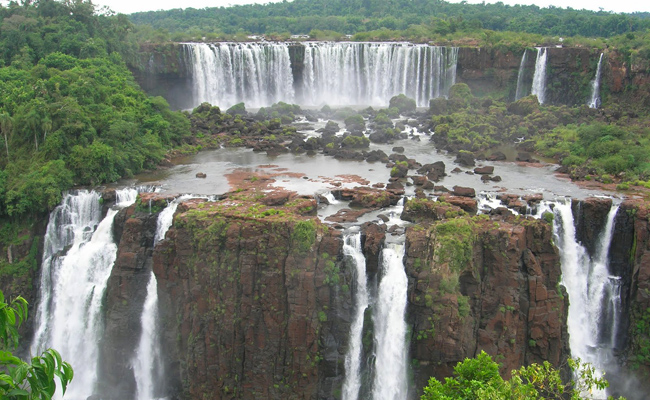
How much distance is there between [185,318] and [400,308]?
839 centimetres

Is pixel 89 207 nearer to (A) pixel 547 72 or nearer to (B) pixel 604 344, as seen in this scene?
(B) pixel 604 344

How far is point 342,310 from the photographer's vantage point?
22734 mm

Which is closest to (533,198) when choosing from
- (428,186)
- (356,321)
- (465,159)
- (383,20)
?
(428,186)

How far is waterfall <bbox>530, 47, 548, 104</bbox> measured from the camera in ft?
170

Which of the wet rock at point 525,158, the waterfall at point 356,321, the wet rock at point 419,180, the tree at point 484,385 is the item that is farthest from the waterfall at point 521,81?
the tree at point 484,385

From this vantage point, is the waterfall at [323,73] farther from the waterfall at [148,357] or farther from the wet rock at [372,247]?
the wet rock at [372,247]

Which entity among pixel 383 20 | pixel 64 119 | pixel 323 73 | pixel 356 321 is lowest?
pixel 356 321

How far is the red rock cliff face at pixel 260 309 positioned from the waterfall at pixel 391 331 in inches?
53.2

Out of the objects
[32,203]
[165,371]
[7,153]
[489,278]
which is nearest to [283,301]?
[165,371]

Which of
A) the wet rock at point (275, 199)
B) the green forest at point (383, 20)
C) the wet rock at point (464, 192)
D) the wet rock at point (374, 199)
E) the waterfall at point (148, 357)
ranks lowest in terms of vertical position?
the waterfall at point (148, 357)

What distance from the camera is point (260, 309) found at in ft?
75.8

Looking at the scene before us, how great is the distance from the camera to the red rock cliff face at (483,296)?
21891 millimetres

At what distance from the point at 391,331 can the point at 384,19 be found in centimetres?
7047

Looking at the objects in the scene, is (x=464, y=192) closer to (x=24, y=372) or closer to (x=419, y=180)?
(x=419, y=180)
